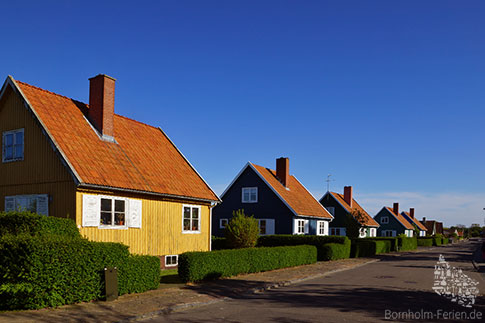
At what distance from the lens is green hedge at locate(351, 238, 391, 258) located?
3581 centimetres

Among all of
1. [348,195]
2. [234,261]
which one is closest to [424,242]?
[348,195]

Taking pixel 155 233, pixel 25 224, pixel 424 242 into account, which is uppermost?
pixel 25 224

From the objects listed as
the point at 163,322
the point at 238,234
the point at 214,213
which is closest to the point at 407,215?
the point at 214,213

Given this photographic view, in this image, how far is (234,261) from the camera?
19.5m

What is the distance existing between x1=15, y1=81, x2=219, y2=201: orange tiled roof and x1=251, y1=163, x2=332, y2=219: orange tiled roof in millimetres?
15754

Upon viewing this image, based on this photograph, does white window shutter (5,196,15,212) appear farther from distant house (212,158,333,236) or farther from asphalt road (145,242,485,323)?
distant house (212,158,333,236)

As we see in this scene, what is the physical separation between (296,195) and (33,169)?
94.1 feet

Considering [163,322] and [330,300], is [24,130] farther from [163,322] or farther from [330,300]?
[330,300]

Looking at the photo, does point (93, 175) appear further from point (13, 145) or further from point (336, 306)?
point (336, 306)

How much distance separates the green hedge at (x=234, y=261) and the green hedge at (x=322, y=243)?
4103 mm

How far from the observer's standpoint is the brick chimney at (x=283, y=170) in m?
44.1

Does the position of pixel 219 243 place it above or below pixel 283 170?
below

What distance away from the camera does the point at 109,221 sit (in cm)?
1897

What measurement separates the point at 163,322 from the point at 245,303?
3.44m
